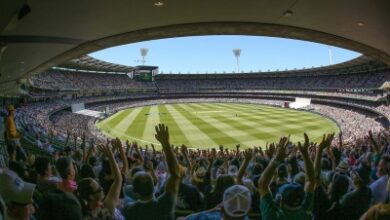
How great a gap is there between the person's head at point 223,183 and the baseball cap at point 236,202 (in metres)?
1.09

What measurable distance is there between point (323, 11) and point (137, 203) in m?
4.63

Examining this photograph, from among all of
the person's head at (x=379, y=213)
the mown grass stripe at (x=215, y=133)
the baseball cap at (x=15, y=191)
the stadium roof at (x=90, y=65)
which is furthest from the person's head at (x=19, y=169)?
the stadium roof at (x=90, y=65)

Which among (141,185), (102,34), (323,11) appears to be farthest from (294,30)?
(141,185)

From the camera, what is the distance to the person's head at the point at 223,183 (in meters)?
3.69

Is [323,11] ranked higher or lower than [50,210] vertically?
higher

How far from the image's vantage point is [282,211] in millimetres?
3029

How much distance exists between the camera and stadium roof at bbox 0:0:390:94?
17.6ft

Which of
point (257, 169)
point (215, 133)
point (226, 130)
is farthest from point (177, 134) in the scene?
point (257, 169)

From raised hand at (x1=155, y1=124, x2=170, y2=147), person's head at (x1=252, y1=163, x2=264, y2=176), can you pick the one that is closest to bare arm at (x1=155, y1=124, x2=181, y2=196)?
raised hand at (x1=155, y1=124, x2=170, y2=147)

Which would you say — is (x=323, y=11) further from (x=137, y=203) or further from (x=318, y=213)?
(x=137, y=203)

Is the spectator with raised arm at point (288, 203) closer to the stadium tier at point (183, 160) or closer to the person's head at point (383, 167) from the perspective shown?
the stadium tier at point (183, 160)

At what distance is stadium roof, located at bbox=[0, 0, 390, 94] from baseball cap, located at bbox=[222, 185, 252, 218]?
120 inches

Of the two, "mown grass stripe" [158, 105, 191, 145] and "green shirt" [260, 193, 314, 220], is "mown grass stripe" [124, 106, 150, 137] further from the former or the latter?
"green shirt" [260, 193, 314, 220]

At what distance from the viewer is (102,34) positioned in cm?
714
